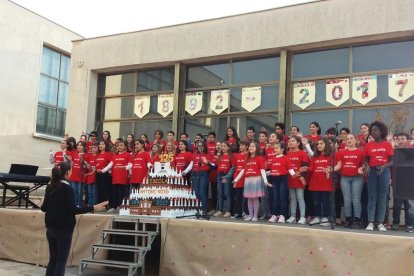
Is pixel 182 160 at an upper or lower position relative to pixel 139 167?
upper

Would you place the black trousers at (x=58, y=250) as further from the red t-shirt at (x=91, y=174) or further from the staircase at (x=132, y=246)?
the red t-shirt at (x=91, y=174)

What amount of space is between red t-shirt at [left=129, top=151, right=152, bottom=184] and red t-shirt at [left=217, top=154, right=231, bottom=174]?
173 cm

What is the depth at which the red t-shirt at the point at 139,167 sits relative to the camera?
1021 centimetres

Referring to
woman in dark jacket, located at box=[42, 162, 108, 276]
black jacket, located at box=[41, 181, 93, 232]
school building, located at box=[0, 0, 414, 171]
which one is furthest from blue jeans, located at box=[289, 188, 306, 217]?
black jacket, located at box=[41, 181, 93, 232]

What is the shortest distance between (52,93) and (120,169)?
13.6 metres

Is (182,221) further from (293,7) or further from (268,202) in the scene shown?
(293,7)

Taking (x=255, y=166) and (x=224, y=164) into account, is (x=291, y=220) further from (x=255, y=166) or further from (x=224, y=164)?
(x=224, y=164)

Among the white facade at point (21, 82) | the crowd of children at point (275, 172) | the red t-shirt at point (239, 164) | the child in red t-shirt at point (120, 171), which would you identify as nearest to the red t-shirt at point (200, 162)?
the crowd of children at point (275, 172)

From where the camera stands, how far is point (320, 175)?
829 cm

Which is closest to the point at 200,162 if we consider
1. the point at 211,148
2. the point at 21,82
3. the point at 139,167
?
the point at 211,148

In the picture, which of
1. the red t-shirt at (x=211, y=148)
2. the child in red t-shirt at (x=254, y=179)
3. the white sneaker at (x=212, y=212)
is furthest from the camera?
the red t-shirt at (x=211, y=148)

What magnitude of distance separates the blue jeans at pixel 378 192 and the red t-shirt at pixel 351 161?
0.26 metres

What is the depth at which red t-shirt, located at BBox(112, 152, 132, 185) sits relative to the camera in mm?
10422

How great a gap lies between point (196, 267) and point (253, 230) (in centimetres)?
125
